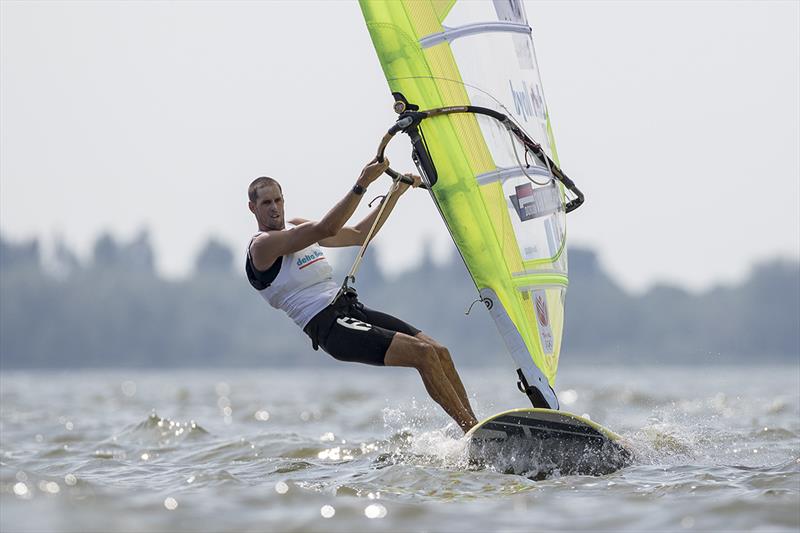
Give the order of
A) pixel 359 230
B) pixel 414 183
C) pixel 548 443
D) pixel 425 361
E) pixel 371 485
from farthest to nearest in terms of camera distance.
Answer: pixel 359 230 → pixel 414 183 → pixel 425 361 → pixel 548 443 → pixel 371 485

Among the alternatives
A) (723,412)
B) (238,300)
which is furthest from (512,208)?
(238,300)

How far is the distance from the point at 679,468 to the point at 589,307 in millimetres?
150682

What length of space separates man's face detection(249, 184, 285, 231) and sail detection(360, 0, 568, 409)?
94 cm

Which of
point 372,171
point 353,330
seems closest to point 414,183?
point 372,171

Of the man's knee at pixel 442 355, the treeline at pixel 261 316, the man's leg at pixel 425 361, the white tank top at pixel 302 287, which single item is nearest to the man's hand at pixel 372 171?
the white tank top at pixel 302 287

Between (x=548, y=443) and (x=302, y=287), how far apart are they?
Result: 5.72ft

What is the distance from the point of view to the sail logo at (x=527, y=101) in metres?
6.74

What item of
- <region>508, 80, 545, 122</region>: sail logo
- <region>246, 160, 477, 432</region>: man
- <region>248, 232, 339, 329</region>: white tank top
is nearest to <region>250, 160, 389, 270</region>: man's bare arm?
<region>246, 160, 477, 432</region>: man

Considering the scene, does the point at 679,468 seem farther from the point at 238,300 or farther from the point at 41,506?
the point at 238,300

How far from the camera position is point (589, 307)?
154500 millimetres

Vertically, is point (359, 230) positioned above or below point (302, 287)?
above

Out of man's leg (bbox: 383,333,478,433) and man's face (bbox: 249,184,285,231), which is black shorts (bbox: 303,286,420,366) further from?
man's face (bbox: 249,184,285,231)

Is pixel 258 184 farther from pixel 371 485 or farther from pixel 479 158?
pixel 371 485

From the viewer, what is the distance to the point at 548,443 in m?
6.06
